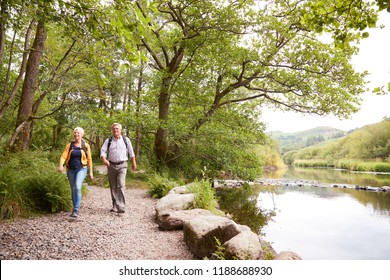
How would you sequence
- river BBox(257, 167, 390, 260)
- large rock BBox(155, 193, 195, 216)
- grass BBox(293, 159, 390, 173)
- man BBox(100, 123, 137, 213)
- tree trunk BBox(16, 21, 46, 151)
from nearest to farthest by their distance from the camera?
man BBox(100, 123, 137, 213)
large rock BBox(155, 193, 195, 216)
river BBox(257, 167, 390, 260)
tree trunk BBox(16, 21, 46, 151)
grass BBox(293, 159, 390, 173)

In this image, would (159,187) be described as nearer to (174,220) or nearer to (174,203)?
(174,203)

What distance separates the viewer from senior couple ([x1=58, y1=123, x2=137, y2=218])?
579 cm

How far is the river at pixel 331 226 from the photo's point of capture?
24.3 ft

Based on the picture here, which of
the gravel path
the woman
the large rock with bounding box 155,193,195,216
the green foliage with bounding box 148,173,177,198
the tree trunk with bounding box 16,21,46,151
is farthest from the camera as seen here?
the green foliage with bounding box 148,173,177,198

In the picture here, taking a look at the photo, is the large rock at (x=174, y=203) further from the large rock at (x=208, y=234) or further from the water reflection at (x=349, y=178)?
the water reflection at (x=349, y=178)

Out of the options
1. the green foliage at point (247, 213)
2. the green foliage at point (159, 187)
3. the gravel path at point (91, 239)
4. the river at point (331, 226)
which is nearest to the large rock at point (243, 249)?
the gravel path at point (91, 239)

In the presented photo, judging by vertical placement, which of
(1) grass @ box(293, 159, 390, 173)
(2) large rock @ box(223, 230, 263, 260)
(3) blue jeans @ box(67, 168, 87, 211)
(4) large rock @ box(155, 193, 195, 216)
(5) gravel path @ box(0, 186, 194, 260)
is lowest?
(5) gravel path @ box(0, 186, 194, 260)


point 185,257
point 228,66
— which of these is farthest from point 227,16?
point 185,257

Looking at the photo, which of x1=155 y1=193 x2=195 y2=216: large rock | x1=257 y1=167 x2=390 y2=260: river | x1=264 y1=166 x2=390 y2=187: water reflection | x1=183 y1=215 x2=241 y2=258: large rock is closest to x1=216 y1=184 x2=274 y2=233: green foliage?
x1=257 y1=167 x2=390 y2=260: river

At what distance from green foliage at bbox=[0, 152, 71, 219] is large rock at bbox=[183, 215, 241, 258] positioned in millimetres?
3445

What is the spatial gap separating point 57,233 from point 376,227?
996 cm

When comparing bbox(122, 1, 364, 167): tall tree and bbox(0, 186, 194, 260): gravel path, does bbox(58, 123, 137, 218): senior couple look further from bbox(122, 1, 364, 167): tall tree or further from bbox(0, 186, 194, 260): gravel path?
bbox(122, 1, 364, 167): tall tree

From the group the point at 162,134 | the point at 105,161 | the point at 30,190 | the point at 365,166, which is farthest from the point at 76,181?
the point at 365,166
